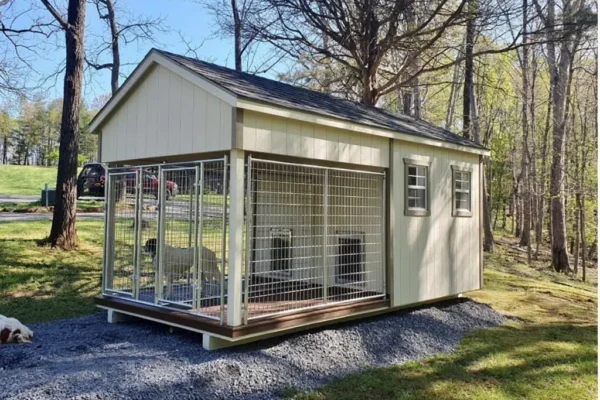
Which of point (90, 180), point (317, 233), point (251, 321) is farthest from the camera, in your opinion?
point (90, 180)

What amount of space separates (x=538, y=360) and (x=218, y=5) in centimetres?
1221

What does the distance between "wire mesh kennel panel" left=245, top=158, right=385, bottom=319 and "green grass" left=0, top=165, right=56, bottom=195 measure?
23290mm

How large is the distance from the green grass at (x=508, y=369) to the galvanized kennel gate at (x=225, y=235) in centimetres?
112

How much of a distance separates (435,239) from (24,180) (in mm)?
31125

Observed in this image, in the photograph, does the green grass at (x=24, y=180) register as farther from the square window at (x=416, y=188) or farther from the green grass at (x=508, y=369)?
the green grass at (x=508, y=369)

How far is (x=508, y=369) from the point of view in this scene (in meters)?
4.79

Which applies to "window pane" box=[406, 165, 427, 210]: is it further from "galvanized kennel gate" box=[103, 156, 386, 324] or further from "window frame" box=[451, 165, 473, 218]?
"window frame" box=[451, 165, 473, 218]

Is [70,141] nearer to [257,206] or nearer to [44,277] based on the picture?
[44,277]

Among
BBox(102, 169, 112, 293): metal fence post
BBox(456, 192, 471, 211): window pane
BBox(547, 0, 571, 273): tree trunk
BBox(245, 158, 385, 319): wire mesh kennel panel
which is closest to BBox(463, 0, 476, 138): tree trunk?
BBox(547, 0, 571, 273): tree trunk

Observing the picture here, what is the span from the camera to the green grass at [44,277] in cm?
665

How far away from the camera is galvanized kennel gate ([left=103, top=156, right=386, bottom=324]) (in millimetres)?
5059

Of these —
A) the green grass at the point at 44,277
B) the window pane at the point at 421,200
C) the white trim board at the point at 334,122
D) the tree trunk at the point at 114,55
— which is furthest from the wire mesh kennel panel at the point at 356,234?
the tree trunk at the point at 114,55

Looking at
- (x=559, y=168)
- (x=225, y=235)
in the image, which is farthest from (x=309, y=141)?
(x=559, y=168)

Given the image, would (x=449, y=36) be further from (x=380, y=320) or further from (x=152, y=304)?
(x=152, y=304)
